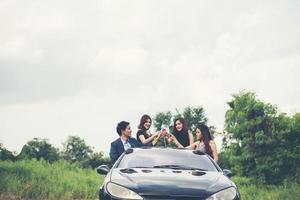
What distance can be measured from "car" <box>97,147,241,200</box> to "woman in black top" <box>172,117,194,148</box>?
2.89m

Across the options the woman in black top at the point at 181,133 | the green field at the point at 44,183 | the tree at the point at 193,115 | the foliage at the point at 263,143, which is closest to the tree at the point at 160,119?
the tree at the point at 193,115

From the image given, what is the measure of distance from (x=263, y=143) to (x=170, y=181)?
43570 millimetres

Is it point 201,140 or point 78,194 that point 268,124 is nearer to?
point 78,194

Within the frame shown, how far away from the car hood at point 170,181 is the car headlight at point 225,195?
5cm

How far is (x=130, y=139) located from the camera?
10.4 metres

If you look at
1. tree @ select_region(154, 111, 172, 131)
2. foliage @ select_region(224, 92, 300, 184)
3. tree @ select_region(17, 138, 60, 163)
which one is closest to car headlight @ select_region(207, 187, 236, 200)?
foliage @ select_region(224, 92, 300, 184)

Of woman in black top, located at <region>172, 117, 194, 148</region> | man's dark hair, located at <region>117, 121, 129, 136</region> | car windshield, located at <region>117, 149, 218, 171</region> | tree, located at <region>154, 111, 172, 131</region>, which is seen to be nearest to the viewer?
car windshield, located at <region>117, 149, 218, 171</region>

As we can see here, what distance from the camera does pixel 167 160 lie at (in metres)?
7.79

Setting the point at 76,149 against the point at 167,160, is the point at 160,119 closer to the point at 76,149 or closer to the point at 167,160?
the point at 76,149

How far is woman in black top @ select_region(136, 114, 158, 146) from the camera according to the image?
10789 mm

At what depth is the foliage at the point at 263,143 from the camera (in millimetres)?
48750

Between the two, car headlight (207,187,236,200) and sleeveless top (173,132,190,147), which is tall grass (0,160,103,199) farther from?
car headlight (207,187,236,200)

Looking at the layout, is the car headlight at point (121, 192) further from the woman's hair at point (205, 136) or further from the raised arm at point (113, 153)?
the woman's hair at point (205, 136)

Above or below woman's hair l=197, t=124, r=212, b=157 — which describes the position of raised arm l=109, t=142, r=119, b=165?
below
